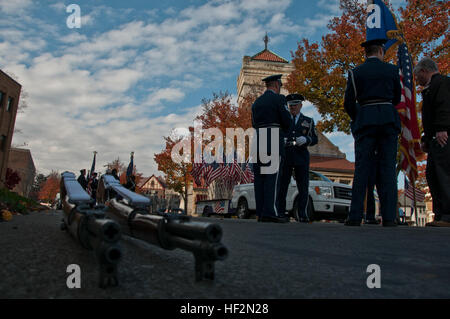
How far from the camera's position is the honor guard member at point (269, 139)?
244 inches

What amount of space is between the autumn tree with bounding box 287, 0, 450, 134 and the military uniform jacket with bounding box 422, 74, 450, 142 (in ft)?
42.4

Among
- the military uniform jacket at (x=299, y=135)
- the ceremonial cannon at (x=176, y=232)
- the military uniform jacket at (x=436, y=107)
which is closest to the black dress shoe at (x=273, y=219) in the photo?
the military uniform jacket at (x=299, y=135)

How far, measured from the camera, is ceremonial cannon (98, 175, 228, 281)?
1023 millimetres

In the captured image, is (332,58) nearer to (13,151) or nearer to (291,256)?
(291,256)

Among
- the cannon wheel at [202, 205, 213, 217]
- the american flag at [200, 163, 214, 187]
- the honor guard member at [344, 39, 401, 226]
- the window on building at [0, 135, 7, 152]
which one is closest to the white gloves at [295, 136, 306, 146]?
the honor guard member at [344, 39, 401, 226]

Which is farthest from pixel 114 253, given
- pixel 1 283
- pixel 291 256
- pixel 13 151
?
pixel 13 151

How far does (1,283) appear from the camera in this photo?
1216 millimetres

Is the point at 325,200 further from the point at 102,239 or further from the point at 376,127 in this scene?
the point at 102,239

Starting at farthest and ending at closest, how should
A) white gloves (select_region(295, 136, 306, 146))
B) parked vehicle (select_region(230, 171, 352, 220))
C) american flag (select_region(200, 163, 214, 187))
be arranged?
american flag (select_region(200, 163, 214, 187))
parked vehicle (select_region(230, 171, 352, 220))
white gloves (select_region(295, 136, 306, 146))

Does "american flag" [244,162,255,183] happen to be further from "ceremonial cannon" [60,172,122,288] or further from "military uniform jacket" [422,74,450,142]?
"ceremonial cannon" [60,172,122,288]

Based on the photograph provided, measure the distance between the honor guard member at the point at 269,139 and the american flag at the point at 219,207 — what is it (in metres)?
10.8

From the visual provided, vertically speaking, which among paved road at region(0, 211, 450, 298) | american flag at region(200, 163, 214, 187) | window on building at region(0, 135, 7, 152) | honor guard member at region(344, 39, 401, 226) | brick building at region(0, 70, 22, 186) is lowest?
paved road at region(0, 211, 450, 298)

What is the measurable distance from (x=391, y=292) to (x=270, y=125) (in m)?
5.21

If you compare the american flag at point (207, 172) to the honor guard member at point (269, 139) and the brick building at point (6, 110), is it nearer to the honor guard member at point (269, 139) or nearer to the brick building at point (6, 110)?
the honor guard member at point (269, 139)
